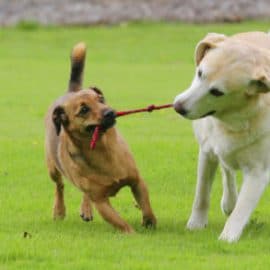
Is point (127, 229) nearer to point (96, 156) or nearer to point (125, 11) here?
point (96, 156)

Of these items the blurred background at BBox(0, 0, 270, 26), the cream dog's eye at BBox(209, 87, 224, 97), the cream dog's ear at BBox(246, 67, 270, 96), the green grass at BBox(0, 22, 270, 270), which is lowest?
the blurred background at BBox(0, 0, 270, 26)

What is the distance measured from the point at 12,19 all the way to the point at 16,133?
906 inches

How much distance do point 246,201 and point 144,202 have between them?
0.96 metres

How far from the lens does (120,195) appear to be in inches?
439

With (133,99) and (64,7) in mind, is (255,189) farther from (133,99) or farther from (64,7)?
(64,7)

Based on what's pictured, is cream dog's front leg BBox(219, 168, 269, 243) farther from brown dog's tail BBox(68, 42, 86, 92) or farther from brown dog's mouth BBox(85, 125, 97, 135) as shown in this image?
brown dog's tail BBox(68, 42, 86, 92)

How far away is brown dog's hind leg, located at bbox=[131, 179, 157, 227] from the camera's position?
30.8ft

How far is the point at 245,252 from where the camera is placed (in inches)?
325

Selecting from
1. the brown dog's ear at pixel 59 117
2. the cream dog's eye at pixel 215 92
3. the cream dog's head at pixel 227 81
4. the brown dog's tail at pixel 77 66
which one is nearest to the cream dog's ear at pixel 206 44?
the cream dog's head at pixel 227 81

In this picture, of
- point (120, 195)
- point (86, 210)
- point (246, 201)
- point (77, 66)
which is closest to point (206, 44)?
point (246, 201)

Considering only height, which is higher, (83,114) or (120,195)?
(83,114)

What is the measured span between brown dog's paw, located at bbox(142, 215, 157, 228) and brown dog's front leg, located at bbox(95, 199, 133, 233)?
0.31 meters

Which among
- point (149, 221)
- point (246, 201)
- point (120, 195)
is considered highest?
point (246, 201)

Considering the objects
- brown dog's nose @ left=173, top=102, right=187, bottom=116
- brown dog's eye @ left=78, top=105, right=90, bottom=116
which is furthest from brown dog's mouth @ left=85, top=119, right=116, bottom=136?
brown dog's nose @ left=173, top=102, right=187, bottom=116
